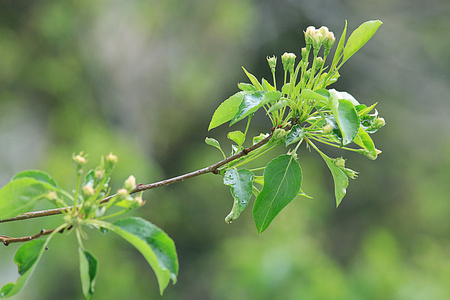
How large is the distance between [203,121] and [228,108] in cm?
351

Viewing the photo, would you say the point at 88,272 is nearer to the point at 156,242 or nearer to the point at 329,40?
the point at 156,242

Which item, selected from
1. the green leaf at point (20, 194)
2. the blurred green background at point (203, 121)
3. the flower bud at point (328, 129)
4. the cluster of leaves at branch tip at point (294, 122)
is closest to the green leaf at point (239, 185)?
the cluster of leaves at branch tip at point (294, 122)

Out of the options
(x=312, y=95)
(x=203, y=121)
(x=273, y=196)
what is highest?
(x=312, y=95)

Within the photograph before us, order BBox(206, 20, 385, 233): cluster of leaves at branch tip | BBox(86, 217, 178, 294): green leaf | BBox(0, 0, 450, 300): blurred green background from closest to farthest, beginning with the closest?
1. BBox(86, 217, 178, 294): green leaf
2. BBox(206, 20, 385, 233): cluster of leaves at branch tip
3. BBox(0, 0, 450, 300): blurred green background

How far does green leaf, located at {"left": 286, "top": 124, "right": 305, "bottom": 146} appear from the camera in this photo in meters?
0.65

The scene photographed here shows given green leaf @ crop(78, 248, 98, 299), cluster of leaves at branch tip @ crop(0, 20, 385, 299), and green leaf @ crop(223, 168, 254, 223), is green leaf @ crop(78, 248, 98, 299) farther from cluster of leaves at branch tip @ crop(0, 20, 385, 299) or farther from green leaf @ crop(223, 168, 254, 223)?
green leaf @ crop(223, 168, 254, 223)

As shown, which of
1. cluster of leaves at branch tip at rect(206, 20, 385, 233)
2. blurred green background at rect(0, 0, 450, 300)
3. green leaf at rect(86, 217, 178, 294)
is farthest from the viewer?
blurred green background at rect(0, 0, 450, 300)

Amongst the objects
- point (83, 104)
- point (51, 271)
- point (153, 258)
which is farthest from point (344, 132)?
point (83, 104)

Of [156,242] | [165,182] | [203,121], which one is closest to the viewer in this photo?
[156,242]

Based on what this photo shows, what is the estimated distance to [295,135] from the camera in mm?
655

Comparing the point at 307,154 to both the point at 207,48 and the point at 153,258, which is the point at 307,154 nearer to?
the point at 207,48

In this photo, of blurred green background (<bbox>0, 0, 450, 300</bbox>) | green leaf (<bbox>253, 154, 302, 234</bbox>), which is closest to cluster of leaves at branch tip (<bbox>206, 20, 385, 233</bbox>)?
green leaf (<bbox>253, 154, 302, 234</bbox>)

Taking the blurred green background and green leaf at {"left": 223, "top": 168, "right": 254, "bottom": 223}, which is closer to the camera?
green leaf at {"left": 223, "top": 168, "right": 254, "bottom": 223}

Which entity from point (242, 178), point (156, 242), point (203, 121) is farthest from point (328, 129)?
point (203, 121)
